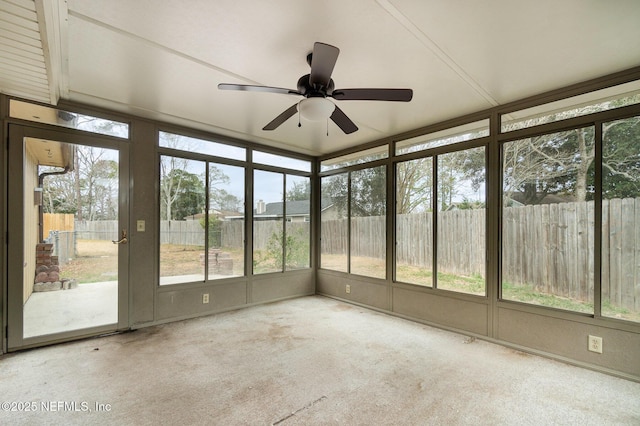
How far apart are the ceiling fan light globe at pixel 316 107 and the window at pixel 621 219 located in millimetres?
2565

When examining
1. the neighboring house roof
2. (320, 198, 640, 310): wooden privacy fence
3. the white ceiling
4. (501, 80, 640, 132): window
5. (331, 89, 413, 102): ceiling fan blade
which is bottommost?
(320, 198, 640, 310): wooden privacy fence

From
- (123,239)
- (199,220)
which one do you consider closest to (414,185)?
(199,220)

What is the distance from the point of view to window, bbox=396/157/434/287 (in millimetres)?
3918

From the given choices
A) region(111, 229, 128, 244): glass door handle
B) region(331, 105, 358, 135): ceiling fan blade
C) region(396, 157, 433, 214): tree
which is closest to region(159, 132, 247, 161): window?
region(111, 229, 128, 244): glass door handle

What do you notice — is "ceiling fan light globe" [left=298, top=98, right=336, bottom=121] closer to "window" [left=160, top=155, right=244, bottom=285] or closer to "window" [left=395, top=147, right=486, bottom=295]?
→ "window" [left=395, top=147, right=486, bottom=295]

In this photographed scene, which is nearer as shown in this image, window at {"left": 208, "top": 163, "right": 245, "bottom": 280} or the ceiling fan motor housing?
the ceiling fan motor housing

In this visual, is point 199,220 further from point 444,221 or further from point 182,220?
point 444,221

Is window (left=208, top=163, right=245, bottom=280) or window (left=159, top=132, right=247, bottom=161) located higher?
window (left=159, top=132, right=247, bottom=161)

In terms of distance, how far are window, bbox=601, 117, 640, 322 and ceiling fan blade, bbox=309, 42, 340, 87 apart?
262 cm

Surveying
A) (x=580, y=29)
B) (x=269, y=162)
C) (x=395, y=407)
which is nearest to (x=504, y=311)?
(x=395, y=407)

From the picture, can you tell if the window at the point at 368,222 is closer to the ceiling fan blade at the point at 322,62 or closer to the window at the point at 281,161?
the window at the point at 281,161

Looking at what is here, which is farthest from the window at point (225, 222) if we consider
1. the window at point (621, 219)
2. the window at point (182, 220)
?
the window at point (621, 219)

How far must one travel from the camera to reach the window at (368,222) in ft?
14.7

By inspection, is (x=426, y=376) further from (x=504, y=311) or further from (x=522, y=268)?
(x=522, y=268)
